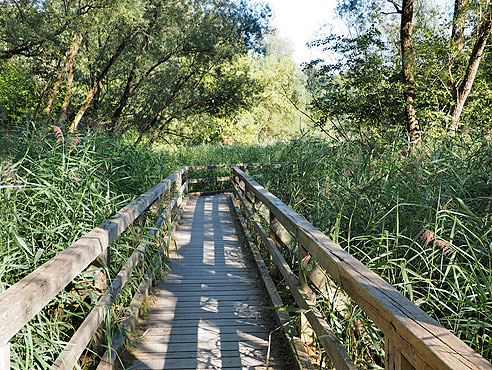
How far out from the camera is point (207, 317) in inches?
141

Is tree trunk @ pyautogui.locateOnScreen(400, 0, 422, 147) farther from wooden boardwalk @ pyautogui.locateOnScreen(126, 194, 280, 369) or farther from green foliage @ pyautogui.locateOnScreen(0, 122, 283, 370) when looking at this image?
green foliage @ pyautogui.locateOnScreen(0, 122, 283, 370)

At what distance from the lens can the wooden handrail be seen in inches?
43.4

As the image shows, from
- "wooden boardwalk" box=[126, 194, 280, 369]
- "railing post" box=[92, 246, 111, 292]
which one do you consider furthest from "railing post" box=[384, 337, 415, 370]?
"railing post" box=[92, 246, 111, 292]

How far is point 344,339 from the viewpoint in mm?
2375

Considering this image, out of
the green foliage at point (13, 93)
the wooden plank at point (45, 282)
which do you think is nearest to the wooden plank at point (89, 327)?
the wooden plank at point (45, 282)

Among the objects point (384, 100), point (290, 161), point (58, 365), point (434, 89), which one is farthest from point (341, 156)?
point (384, 100)

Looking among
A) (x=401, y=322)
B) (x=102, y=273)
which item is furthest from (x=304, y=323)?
(x=401, y=322)

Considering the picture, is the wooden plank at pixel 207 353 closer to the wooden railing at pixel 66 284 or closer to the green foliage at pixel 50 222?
the wooden railing at pixel 66 284

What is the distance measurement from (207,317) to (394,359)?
7.65ft

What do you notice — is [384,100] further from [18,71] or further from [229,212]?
[18,71]

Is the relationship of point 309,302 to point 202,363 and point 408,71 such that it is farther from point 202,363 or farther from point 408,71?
point 408,71

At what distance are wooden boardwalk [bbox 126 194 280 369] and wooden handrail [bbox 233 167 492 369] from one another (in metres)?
1.15

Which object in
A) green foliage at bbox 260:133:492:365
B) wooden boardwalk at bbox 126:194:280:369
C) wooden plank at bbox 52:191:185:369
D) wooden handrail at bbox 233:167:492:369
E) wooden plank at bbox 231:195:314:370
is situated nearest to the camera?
wooden handrail at bbox 233:167:492:369

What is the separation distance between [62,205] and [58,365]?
→ 144cm
